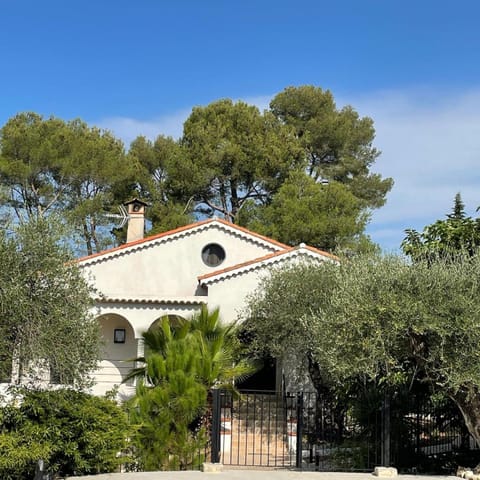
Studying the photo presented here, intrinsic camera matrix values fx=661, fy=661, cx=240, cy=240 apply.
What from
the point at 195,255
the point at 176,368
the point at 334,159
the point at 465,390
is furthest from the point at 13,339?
the point at 334,159

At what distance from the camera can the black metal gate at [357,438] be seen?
14.0 meters

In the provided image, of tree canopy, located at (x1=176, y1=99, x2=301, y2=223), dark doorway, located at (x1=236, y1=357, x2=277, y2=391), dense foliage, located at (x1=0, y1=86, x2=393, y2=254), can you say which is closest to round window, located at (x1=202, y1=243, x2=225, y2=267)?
dark doorway, located at (x1=236, y1=357, x2=277, y2=391)

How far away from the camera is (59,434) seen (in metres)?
10.9

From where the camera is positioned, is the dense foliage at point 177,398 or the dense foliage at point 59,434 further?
the dense foliage at point 177,398

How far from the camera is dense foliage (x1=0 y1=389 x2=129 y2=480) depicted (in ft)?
34.7

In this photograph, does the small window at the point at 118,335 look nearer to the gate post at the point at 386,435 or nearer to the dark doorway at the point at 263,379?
the dark doorway at the point at 263,379

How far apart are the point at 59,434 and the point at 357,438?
298 inches

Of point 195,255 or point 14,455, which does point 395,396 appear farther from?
point 195,255

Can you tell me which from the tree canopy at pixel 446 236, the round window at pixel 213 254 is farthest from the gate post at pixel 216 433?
the round window at pixel 213 254

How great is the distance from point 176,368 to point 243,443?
3348 millimetres

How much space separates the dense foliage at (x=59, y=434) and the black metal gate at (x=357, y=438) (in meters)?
2.06

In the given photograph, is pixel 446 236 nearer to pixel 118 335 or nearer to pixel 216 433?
pixel 216 433

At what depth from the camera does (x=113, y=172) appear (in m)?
34.5

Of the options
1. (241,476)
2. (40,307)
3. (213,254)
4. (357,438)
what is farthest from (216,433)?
(213,254)
